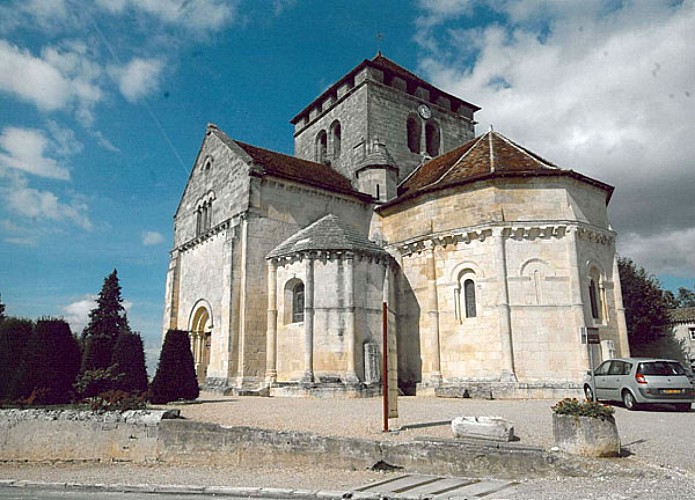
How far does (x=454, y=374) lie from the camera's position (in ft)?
61.5

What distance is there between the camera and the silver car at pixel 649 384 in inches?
481

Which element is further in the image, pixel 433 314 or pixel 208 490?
pixel 433 314

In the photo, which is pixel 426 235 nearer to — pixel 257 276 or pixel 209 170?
pixel 257 276

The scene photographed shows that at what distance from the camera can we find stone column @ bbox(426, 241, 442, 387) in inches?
754

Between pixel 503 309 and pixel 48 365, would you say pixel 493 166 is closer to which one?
pixel 503 309

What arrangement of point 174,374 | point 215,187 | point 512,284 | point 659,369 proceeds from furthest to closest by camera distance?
point 215,187, point 512,284, point 174,374, point 659,369

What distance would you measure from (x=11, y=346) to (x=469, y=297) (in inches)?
600

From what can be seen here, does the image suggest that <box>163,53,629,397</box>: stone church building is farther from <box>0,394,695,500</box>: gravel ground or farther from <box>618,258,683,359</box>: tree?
<box>618,258,683,359</box>: tree

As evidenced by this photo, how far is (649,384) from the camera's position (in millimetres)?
12344

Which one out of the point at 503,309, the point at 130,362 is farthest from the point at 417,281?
the point at 130,362

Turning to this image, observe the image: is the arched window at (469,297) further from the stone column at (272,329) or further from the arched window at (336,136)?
the arched window at (336,136)

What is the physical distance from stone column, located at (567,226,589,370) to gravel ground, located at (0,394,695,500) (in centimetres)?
427

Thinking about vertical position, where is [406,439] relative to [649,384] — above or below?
below

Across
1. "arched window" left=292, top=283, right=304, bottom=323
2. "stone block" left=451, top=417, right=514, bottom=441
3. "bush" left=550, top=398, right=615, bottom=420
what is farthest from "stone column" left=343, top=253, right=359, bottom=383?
"bush" left=550, top=398, right=615, bottom=420
